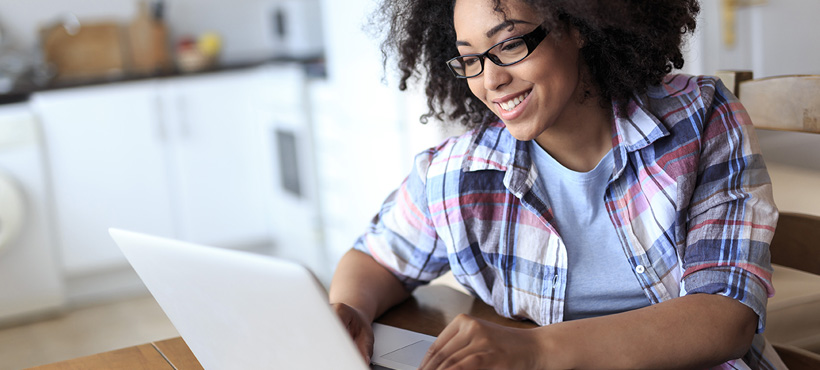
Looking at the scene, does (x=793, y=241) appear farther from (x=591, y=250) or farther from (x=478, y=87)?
(x=478, y=87)

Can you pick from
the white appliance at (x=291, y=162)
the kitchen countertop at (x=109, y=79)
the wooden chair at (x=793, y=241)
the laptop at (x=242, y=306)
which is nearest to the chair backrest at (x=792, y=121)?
the wooden chair at (x=793, y=241)

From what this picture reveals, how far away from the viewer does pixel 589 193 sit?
1156 mm

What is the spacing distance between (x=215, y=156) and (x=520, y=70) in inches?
117

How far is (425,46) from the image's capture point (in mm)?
1365

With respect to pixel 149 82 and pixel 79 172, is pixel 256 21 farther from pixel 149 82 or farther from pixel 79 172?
pixel 79 172

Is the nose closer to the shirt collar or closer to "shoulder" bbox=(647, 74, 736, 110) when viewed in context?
the shirt collar

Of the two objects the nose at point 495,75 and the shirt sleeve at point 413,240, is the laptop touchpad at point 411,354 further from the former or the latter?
the nose at point 495,75

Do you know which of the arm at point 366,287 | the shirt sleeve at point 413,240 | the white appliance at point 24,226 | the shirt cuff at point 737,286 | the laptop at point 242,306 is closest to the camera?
the laptop at point 242,306

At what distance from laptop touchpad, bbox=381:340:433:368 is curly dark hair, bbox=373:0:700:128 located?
0.41 meters

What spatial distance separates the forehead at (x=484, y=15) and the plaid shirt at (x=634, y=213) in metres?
0.19

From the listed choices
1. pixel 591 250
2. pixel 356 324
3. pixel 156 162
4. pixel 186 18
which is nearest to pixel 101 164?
pixel 156 162

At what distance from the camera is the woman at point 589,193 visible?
3.28ft

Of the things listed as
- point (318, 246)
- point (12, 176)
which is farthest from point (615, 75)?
point (12, 176)

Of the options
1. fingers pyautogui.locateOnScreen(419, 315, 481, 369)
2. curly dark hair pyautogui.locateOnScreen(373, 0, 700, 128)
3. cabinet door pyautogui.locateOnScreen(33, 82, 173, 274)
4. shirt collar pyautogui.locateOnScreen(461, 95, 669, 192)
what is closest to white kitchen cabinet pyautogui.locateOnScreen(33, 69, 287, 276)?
cabinet door pyautogui.locateOnScreen(33, 82, 173, 274)
